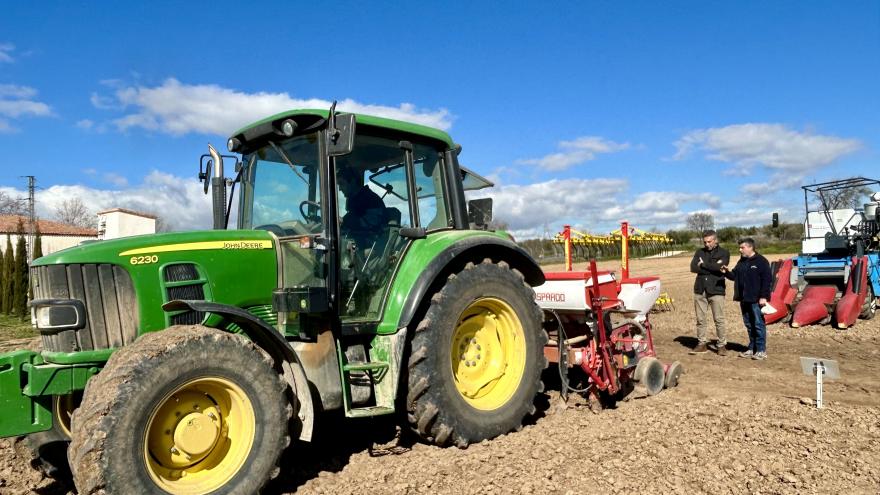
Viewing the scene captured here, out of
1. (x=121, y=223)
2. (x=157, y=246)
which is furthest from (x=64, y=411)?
(x=121, y=223)

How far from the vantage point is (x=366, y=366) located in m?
4.07

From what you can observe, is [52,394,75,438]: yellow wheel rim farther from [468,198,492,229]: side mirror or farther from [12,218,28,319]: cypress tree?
[12,218,28,319]: cypress tree

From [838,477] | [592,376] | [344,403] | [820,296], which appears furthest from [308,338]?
[820,296]

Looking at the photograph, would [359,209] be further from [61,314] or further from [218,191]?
[61,314]

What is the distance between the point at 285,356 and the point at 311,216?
3.23 feet

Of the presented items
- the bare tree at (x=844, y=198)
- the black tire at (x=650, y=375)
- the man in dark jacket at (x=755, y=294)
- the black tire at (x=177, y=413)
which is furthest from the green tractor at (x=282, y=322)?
the bare tree at (x=844, y=198)

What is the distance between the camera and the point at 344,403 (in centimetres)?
402

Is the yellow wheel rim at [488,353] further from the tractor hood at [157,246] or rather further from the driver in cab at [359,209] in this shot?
the tractor hood at [157,246]

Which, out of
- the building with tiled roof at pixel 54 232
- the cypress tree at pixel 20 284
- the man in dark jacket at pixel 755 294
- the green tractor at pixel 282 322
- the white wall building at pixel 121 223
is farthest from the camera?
the building with tiled roof at pixel 54 232

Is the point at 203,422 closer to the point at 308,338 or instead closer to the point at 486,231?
the point at 308,338

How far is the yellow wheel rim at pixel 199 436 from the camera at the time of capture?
3.30 meters

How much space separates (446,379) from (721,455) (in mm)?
1842

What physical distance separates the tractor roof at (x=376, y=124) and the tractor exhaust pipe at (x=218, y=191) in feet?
0.83

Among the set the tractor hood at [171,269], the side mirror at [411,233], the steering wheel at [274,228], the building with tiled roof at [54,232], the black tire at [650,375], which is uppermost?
the building with tiled roof at [54,232]
